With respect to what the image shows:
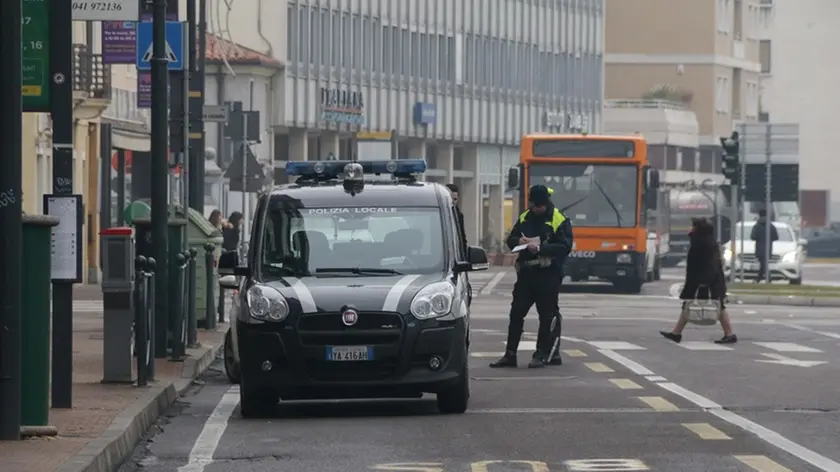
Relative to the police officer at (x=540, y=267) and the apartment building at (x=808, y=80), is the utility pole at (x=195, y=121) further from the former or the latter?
the apartment building at (x=808, y=80)

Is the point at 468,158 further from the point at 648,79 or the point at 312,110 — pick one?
the point at 648,79

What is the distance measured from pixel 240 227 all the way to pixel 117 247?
83.6 ft

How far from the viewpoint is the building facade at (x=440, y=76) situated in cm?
8369

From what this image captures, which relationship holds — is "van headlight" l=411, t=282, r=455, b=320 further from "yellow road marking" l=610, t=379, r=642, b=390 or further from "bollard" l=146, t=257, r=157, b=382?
"yellow road marking" l=610, t=379, r=642, b=390

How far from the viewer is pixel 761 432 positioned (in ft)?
49.5

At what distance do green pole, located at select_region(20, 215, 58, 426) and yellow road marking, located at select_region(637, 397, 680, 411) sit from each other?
5.22m

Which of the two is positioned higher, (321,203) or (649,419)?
(321,203)

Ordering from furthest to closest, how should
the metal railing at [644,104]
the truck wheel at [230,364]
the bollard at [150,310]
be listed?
the metal railing at [644,104], the truck wheel at [230,364], the bollard at [150,310]

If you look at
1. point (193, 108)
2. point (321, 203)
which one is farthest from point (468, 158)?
point (321, 203)

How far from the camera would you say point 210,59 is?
76875 mm

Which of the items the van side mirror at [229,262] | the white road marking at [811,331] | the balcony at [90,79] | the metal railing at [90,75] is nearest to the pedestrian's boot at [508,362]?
the van side mirror at [229,262]

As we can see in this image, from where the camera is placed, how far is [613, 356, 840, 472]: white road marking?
43.3ft

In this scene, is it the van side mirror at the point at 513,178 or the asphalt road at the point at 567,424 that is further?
the van side mirror at the point at 513,178

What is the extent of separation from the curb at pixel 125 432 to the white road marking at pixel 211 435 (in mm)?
375
